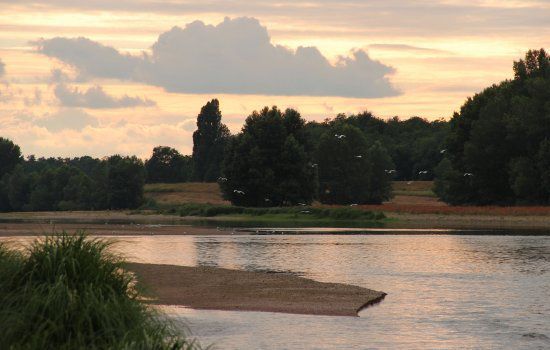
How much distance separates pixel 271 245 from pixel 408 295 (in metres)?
36.1

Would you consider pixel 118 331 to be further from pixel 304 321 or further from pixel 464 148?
pixel 464 148

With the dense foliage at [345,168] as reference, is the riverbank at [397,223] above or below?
below

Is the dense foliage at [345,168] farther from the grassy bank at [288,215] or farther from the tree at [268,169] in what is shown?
the grassy bank at [288,215]

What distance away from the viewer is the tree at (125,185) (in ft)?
636

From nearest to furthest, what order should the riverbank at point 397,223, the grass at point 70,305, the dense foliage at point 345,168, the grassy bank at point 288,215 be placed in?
the grass at point 70,305 → the riverbank at point 397,223 → the grassy bank at point 288,215 → the dense foliage at point 345,168

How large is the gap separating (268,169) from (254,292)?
107755 mm

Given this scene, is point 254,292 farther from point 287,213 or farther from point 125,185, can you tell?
point 125,185

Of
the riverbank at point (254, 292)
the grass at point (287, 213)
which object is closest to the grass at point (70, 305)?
the riverbank at point (254, 292)

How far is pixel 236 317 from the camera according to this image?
112 ft

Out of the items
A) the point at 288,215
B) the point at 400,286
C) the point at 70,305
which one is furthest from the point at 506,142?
the point at 70,305

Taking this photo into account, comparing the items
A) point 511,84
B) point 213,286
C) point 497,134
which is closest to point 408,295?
point 213,286

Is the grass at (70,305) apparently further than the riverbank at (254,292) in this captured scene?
No

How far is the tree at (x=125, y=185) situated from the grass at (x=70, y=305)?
175 meters

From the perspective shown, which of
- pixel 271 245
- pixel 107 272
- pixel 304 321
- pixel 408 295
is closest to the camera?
pixel 107 272
